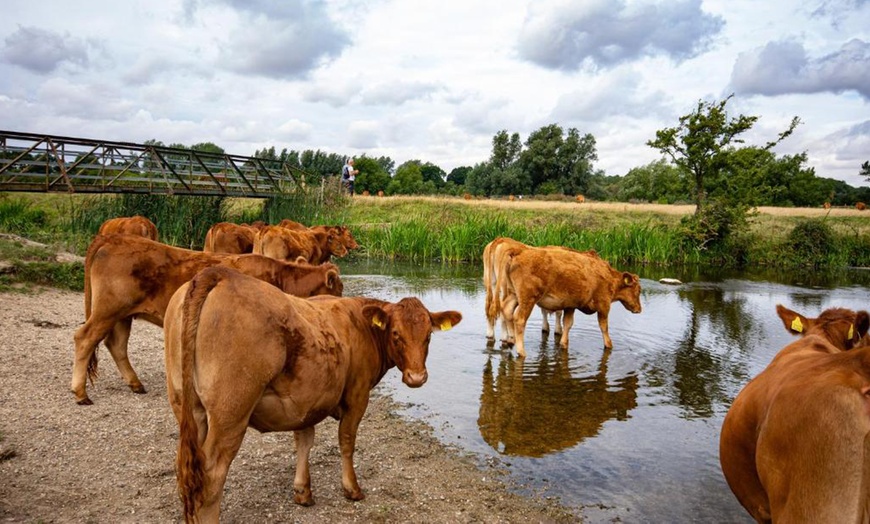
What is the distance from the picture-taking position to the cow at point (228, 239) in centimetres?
1373

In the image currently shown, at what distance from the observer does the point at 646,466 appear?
675 centimetres

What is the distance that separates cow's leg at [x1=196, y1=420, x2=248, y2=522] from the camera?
409 centimetres

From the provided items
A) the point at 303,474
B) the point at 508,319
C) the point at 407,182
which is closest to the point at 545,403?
the point at 508,319

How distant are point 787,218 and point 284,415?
40.5 m

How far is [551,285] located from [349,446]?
6.87m

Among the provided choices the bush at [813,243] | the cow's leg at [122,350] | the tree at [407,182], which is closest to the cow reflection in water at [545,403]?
the cow's leg at [122,350]

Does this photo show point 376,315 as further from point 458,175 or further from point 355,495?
point 458,175

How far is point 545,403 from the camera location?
8.59 metres

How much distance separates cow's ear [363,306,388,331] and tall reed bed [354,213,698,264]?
20.5 meters

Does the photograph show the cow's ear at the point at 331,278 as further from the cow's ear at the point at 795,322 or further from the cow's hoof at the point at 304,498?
the cow's ear at the point at 795,322

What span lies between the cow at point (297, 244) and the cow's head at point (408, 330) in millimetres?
6619

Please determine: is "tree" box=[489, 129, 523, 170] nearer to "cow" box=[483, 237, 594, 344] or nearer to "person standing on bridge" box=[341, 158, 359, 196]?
"person standing on bridge" box=[341, 158, 359, 196]

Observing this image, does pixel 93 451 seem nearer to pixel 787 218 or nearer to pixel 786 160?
pixel 787 218

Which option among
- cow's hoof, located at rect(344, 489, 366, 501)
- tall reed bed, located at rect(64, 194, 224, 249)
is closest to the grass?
tall reed bed, located at rect(64, 194, 224, 249)
